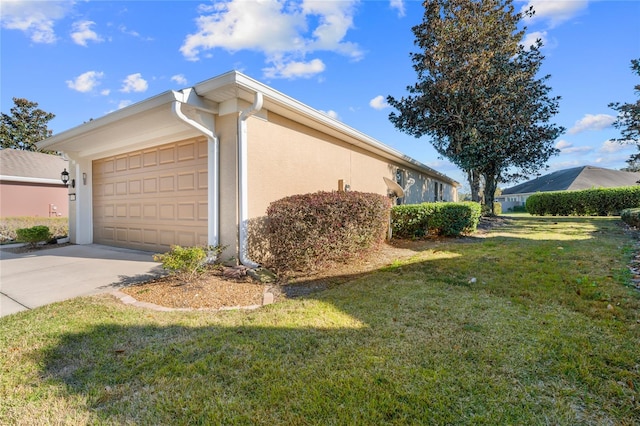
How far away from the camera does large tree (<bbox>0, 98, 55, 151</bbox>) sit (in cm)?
2809

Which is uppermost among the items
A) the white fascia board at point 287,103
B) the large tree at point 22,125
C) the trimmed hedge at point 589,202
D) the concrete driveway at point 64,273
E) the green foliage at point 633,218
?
the large tree at point 22,125

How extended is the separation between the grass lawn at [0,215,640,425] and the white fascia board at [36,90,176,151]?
3.38m

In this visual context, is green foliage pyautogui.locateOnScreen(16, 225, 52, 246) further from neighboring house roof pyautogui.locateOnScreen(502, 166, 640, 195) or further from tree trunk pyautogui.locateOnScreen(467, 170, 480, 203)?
neighboring house roof pyautogui.locateOnScreen(502, 166, 640, 195)

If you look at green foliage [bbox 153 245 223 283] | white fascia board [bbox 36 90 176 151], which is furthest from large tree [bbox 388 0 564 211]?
green foliage [bbox 153 245 223 283]

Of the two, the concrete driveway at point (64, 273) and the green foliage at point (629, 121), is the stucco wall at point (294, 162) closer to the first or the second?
the concrete driveway at point (64, 273)

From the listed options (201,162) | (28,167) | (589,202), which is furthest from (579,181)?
(28,167)

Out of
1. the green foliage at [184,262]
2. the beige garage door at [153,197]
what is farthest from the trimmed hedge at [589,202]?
the green foliage at [184,262]

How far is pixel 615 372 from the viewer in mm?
2197

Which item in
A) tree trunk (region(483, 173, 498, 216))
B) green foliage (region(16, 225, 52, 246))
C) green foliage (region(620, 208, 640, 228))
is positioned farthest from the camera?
tree trunk (region(483, 173, 498, 216))

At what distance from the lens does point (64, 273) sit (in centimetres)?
541

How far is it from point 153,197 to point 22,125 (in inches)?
1333

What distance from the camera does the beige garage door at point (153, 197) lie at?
6.39 meters

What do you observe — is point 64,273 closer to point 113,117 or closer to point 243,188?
point 113,117

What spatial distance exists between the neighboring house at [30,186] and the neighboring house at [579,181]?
125 feet
